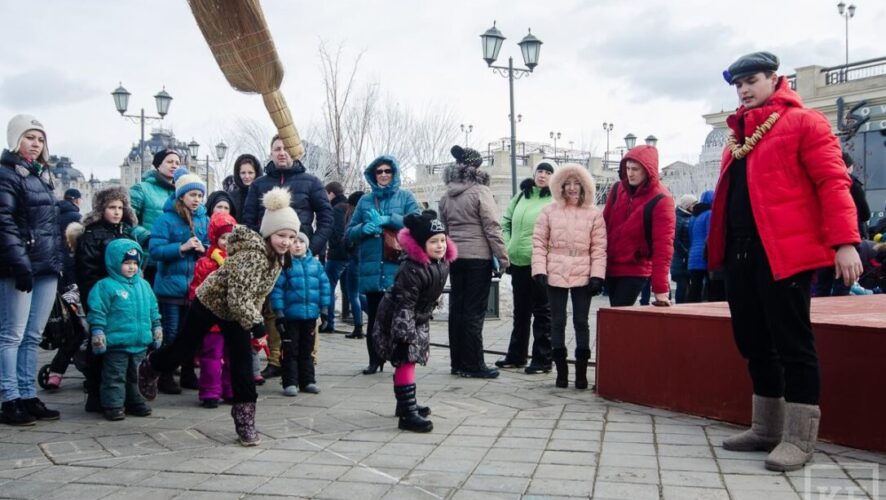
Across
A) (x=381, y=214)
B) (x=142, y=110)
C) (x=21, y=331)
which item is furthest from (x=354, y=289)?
(x=142, y=110)

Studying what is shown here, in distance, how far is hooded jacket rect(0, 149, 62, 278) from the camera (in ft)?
16.8

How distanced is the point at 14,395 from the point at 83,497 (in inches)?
76.1

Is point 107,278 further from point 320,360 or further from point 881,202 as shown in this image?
point 881,202

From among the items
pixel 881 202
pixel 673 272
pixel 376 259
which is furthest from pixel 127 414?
pixel 881 202

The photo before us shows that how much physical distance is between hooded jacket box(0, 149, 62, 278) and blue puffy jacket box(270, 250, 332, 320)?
169cm

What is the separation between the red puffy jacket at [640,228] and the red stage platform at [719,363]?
388 mm

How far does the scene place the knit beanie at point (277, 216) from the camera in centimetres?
505

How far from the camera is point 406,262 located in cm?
551

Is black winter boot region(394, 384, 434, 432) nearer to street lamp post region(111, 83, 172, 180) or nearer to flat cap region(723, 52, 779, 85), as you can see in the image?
flat cap region(723, 52, 779, 85)

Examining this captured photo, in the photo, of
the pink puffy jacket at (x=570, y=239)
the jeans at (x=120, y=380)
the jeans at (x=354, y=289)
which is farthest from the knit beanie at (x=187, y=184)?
the jeans at (x=354, y=289)

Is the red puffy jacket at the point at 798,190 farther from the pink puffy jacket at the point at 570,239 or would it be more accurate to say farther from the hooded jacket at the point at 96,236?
the hooded jacket at the point at 96,236

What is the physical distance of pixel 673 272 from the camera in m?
12.3

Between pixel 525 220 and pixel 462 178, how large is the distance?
74 centimetres

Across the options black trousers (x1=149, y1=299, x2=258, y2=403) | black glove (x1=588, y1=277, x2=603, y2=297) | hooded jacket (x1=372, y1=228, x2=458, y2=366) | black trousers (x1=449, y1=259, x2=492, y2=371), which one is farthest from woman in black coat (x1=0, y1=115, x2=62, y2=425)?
black glove (x1=588, y1=277, x2=603, y2=297)
